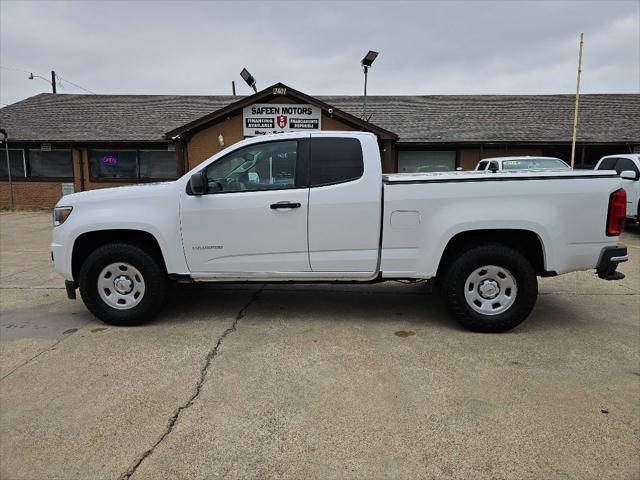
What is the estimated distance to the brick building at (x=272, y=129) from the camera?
1614cm

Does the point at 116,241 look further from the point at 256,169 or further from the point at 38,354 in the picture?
the point at 256,169

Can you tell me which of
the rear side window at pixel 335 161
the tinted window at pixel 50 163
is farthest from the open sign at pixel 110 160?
the rear side window at pixel 335 161

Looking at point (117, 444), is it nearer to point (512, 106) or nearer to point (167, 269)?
point (167, 269)

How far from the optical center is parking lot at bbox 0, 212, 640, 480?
2551 mm

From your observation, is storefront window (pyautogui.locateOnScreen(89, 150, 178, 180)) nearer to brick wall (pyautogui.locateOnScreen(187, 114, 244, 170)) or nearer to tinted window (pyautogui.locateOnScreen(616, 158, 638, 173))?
brick wall (pyautogui.locateOnScreen(187, 114, 244, 170))

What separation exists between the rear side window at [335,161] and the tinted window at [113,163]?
15512 millimetres

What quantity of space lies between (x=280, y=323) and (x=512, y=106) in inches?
748

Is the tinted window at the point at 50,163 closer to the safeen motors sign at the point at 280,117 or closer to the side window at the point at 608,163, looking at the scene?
the safeen motors sign at the point at 280,117

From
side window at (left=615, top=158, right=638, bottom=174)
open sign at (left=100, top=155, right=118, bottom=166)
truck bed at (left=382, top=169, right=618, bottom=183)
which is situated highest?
open sign at (left=100, top=155, right=118, bottom=166)

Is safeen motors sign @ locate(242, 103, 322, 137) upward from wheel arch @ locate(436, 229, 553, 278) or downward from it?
upward

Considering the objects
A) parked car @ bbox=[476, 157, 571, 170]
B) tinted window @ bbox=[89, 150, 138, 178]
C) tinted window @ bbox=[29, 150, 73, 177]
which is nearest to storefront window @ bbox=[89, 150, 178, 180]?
tinted window @ bbox=[89, 150, 138, 178]

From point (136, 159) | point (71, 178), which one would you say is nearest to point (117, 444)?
point (136, 159)

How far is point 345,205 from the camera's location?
14.5 ft

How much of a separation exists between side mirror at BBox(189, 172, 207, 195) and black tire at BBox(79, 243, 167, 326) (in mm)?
841
